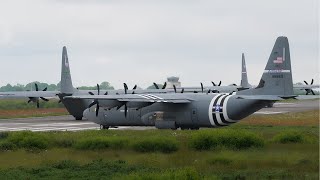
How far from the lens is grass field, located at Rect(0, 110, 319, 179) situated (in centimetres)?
2381

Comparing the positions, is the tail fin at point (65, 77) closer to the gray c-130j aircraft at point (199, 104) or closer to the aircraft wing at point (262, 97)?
the gray c-130j aircraft at point (199, 104)

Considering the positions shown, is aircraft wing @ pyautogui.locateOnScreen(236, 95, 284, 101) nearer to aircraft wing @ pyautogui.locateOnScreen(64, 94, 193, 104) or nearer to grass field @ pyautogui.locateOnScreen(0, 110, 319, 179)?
grass field @ pyautogui.locateOnScreen(0, 110, 319, 179)

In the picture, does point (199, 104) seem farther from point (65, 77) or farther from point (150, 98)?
point (65, 77)

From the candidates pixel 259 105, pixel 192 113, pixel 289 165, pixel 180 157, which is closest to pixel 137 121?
pixel 192 113

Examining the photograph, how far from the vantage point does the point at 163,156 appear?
30219 mm

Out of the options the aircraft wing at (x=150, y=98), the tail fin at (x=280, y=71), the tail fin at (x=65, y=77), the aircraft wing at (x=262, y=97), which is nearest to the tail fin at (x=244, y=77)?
the tail fin at (x=65, y=77)

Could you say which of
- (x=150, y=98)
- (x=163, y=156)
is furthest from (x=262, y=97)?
(x=163, y=156)

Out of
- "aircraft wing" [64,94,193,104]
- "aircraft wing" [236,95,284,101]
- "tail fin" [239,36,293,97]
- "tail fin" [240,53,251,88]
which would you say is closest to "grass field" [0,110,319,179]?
"aircraft wing" [236,95,284,101]

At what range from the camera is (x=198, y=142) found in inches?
1314

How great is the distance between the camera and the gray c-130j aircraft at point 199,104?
43.7 meters

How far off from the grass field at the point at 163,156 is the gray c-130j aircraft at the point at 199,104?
4.32m

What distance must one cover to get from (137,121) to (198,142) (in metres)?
16.1

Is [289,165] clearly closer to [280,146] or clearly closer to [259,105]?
[280,146]

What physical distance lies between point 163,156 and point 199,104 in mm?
15789
